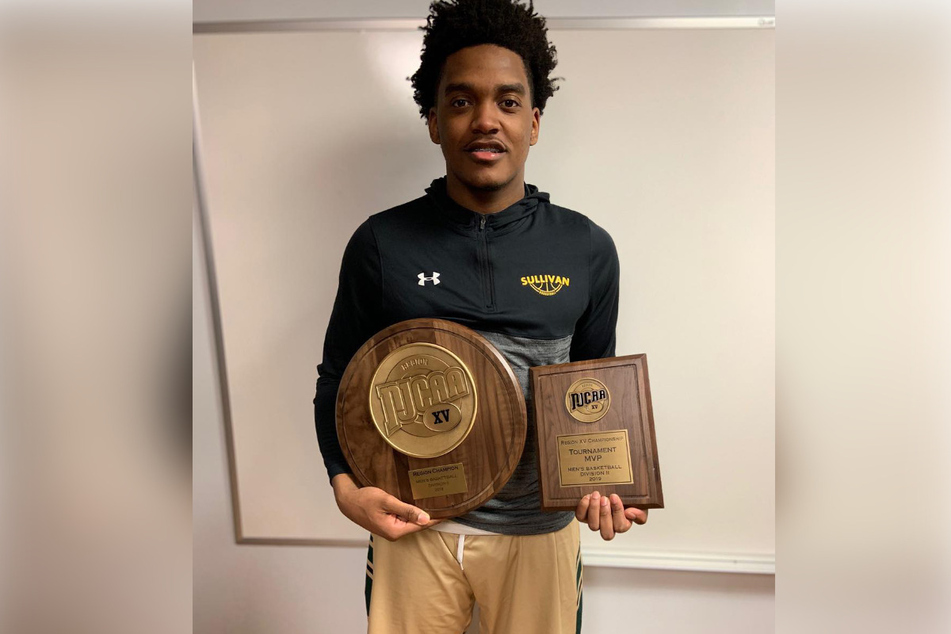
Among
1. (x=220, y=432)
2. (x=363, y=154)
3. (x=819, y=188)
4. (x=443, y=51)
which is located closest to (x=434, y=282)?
(x=443, y=51)

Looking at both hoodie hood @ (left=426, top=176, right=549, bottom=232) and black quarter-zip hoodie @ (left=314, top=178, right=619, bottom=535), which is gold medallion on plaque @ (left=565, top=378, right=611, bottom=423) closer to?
black quarter-zip hoodie @ (left=314, top=178, right=619, bottom=535)

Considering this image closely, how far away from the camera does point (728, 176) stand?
1.22 metres

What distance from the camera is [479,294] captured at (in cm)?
88

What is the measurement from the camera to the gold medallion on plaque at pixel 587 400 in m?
0.83

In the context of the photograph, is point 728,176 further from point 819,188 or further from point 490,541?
point 819,188

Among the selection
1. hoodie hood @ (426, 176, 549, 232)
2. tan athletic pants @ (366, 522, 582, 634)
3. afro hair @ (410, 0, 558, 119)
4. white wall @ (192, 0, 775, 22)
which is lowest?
tan athletic pants @ (366, 522, 582, 634)

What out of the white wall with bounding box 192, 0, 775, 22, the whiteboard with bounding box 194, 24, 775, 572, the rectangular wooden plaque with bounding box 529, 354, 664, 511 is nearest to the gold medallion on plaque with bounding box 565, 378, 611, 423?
the rectangular wooden plaque with bounding box 529, 354, 664, 511

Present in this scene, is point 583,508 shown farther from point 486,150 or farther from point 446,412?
point 486,150

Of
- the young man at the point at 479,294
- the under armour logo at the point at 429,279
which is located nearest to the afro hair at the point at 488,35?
the young man at the point at 479,294

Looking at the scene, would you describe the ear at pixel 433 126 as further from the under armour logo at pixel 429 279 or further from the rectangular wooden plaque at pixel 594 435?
the rectangular wooden plaque at pixel 594 435

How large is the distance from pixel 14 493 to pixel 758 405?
4.10 feet

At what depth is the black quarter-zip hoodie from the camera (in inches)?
34.9

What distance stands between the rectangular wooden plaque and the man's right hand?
17 cm

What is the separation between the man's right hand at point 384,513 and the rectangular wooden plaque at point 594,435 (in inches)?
6.7
